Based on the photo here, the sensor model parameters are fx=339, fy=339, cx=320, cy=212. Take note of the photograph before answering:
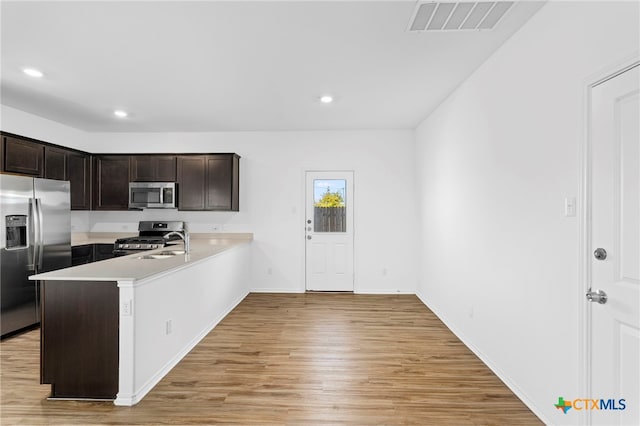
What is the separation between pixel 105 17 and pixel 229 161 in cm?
294

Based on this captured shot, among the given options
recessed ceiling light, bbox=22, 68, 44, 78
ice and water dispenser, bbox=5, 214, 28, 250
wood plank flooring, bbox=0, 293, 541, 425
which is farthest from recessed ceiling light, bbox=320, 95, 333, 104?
ice and water dispenser, bbox=5, 214, 28, 250

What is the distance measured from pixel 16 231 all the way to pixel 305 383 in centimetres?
345

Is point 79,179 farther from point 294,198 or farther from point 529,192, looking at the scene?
point 529,192

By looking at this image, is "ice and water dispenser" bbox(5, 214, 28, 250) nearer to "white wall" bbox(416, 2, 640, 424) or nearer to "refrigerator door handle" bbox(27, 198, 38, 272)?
"refrigerator door handle" bbox(27, 198, 38, 272)

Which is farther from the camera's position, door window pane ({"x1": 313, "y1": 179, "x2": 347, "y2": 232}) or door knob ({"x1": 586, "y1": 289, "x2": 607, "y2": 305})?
door window pane ({"x1": 313, "y1": 179, "x2": 347, "y2": 232})

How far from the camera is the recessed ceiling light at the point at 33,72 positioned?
3097 millimetres

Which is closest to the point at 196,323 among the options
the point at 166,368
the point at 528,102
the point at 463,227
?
the point at 166,368

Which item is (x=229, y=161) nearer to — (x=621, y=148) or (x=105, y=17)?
(x=105, y=17)

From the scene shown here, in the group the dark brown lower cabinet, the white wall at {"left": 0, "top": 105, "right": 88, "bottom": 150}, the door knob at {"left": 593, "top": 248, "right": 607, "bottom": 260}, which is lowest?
the dark brown lower cabinet

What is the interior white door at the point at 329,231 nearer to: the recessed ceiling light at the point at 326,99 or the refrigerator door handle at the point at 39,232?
the recessed ceiling light at the point at 326,99

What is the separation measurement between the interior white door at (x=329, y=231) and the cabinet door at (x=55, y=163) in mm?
3411

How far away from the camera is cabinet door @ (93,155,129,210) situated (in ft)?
17.1

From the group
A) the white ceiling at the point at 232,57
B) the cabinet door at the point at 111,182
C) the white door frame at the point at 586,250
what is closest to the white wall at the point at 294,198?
the cabinet door at the point at 111,182

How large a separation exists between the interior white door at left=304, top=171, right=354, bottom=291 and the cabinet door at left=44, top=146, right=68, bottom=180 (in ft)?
11.2
